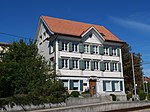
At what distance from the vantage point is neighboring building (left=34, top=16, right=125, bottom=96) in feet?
130

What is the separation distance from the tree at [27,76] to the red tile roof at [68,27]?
10284 mm

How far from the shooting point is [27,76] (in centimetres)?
2781

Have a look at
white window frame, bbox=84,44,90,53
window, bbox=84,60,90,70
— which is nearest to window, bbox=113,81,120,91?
window, bbox=84,60,90,70

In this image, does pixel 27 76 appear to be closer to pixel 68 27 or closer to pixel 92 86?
pixel 92 86

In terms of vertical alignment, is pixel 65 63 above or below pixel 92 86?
above

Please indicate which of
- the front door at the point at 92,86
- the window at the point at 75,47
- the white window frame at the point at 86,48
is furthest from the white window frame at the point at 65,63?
the front door at the point at 92,86

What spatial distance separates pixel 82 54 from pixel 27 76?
613 inches

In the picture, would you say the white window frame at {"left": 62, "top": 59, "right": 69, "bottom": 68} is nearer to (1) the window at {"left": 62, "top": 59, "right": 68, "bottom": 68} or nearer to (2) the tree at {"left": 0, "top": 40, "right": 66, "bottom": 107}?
(1) the window at {"left": 62, "top": 59, "right": 68, "bottom": 68}

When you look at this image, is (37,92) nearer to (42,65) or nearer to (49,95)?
(49,95)

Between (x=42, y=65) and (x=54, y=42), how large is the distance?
407 inches

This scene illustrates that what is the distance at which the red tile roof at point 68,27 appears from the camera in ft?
137

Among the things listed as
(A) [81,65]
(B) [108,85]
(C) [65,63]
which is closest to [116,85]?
(B) [108,85]

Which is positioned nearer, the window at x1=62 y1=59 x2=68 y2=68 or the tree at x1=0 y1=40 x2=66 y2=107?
the tree at x1=0 y1=40 x2=66 y2=107

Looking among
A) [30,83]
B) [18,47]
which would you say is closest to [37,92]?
[30,83]
